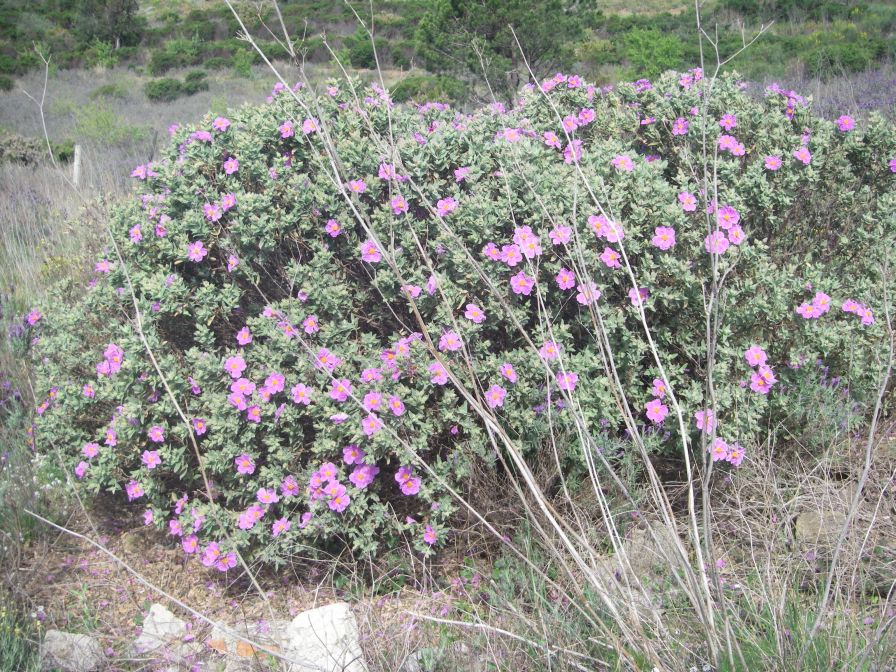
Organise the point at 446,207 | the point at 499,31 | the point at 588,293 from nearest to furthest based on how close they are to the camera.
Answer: the point at 588,293 → the point at 446,207 → the point at 499,31

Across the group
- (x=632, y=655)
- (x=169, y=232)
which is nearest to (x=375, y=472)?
(x=632, y=655)

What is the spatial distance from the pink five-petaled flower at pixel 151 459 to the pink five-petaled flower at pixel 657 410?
67.9 inches

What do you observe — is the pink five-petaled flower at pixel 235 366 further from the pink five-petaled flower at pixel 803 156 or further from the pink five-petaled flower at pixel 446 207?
the pink five-petaled flower at pixel 803 156

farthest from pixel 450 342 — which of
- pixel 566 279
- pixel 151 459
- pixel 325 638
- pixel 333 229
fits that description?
pixel 151 459

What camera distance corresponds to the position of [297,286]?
2.78 m

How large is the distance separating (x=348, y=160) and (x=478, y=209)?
584 millimetres

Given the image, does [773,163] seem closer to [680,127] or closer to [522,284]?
[680,127]

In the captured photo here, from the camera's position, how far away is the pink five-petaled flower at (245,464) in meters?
2.49

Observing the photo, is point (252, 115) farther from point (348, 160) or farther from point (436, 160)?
point (436, 160)

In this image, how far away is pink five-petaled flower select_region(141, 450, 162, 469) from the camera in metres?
2.63

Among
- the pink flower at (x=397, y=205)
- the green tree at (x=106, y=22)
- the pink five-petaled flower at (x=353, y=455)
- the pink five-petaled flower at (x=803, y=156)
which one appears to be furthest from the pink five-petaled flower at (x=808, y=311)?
the green tree at (x=106, y=22)

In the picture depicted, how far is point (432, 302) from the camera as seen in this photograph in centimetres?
255

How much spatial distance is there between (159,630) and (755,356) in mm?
2184

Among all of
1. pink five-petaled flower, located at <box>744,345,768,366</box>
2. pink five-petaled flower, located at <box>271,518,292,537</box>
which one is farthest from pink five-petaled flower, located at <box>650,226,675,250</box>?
pink five-petaled flower, located at <box>271,518,292,537</box>
